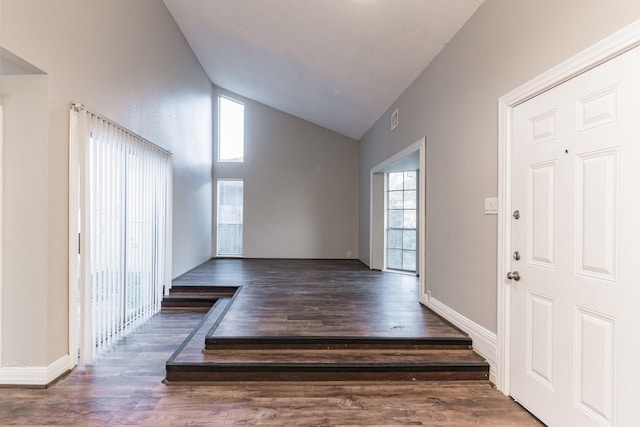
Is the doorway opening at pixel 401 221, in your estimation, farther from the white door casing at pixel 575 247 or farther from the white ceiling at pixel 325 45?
the white door casing at pixel 575 247

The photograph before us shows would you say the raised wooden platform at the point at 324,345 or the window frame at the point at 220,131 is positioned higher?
the window frame at the point at 220,131

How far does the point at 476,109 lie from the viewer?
2.49 m

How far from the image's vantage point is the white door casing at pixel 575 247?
1384 millimetres

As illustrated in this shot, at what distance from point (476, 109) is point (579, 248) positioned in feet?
4.56

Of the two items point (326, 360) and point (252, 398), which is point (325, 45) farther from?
point (252, 398)

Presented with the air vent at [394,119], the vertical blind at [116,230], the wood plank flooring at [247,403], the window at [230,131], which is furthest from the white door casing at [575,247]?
the window at [230,131]

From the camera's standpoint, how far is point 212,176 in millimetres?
6965

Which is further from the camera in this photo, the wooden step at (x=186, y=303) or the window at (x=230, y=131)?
the window at (x=230, y=131)

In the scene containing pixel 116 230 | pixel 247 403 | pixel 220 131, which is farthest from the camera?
pixel 220 131

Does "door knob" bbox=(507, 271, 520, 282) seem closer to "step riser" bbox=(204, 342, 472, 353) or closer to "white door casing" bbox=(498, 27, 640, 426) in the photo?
"white door casing" bbox=(498, 27, 640, 426)

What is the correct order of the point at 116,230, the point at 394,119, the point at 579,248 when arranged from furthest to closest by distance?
the point at 394,119
the point at 116,230
the point at 579,248

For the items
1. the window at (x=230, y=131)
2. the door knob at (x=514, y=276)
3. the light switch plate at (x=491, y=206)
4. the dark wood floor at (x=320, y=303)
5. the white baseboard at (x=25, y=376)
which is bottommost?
the white baseboard at (x=25, y=376)

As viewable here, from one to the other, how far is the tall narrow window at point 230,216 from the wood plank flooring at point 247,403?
15.4ft

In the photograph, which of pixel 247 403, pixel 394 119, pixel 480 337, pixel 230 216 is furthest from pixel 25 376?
pixel 230 216
